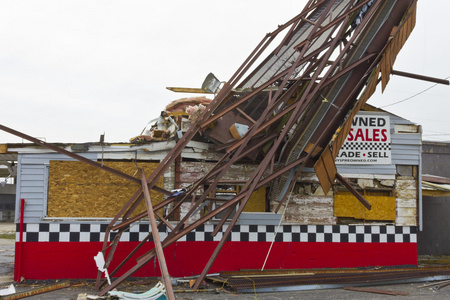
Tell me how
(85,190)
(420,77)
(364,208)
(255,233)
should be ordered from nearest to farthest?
(420,77) < (85,190) < (255,233) < (364,208)

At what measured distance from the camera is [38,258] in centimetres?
827

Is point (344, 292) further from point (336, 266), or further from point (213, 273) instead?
point (213, 273)

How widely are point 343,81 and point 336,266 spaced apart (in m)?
3.60

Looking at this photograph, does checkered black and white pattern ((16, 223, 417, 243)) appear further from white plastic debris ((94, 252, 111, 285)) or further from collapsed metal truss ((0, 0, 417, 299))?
white plastic debris ((94, 252, 111, 285))

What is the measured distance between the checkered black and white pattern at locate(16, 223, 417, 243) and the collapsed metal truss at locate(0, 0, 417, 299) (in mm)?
635

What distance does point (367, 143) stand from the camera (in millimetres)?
9430

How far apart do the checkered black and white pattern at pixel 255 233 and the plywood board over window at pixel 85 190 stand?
26 cm

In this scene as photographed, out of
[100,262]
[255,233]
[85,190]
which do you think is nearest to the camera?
[100,262]

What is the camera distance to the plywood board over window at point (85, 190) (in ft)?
27.9

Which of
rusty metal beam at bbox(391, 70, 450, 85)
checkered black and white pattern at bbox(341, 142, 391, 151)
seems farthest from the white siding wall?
rusty metal beam at bbox(391, 70, 450, 85)

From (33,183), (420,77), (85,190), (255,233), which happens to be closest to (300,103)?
(420,77)

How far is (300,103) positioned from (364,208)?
312cm

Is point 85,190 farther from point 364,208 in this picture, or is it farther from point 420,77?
point 420,77

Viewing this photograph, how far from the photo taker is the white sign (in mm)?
9375
